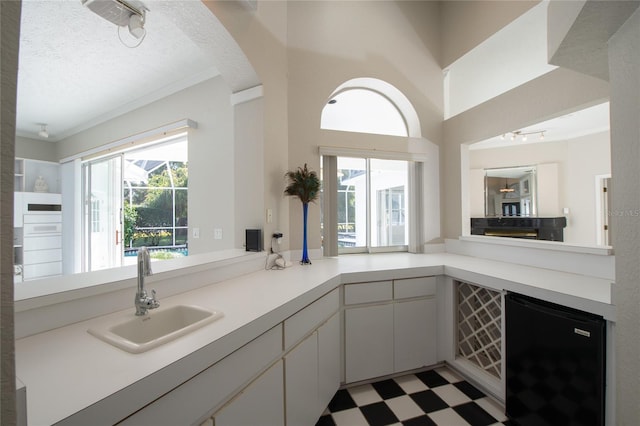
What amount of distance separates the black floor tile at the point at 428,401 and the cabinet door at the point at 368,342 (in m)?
0.24

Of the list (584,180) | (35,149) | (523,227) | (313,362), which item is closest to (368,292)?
(313,362)

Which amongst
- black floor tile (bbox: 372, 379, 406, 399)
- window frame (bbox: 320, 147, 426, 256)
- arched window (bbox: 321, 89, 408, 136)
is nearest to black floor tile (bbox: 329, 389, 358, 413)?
black floor tile (bbox: 372, 379, 406, 399)

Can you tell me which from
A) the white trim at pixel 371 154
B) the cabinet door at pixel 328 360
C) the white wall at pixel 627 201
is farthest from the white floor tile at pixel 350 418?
the white trim at pixel 371 154

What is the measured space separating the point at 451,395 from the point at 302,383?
1.20 m

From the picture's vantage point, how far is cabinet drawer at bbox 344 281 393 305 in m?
1.97

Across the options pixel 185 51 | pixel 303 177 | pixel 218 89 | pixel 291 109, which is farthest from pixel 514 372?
pixel 185 51

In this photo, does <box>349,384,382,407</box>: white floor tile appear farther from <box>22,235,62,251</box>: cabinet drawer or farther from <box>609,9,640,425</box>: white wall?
<box>22,235,62,251</box>: cabinet drawer

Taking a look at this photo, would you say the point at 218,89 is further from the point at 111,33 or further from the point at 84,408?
the point at 84,408

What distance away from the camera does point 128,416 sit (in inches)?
26.0

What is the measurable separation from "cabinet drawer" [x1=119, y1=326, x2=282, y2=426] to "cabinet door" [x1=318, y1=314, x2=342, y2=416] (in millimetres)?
532

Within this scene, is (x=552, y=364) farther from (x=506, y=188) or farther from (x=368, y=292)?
(x=506, y=188)

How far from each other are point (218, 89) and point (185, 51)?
17.0 inches

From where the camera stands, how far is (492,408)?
70.2 inches

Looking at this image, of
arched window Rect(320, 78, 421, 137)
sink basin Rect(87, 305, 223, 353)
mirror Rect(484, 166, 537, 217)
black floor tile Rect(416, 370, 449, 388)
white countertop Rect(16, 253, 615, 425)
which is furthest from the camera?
mirror Rect(484, 166, 537, 217)
